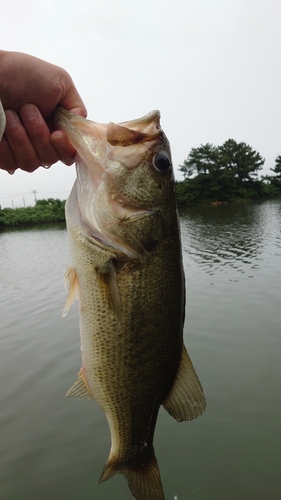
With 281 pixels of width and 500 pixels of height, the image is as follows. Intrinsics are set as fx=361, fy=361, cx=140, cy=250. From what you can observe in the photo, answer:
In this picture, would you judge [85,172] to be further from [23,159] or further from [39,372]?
[39,372]

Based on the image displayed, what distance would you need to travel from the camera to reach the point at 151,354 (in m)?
1.95

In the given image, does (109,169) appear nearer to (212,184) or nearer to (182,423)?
(182,423)

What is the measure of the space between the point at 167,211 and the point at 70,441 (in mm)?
4251

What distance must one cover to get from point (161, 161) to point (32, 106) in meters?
0.77

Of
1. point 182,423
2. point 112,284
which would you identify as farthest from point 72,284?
point 182,423

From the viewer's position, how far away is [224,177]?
60.6 m

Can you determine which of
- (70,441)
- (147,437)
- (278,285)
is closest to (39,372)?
(70,441)

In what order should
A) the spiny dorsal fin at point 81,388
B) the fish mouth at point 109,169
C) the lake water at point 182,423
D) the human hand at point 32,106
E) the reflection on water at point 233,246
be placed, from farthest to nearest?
1. the reflection on water at point 233,246
2. the lake water at point 182,423
3. the spiny dorsal fin at point 81,388
4. the human hand at point 32,106
5. the fish mouth at point 109,169

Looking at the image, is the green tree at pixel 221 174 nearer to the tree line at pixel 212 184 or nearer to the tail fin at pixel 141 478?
the tree line at pixel 212 184

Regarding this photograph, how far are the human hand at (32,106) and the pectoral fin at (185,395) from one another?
54.1 inches

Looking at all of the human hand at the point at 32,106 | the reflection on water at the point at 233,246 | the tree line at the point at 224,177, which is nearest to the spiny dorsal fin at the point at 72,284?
the human hand at the point at 32,106

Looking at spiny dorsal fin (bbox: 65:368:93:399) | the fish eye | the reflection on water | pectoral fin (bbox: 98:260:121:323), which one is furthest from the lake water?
the fish eye

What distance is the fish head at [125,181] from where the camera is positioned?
1.84 meters

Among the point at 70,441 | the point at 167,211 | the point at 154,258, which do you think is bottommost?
the point at 70,441
